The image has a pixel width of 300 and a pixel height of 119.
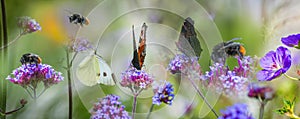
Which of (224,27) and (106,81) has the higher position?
(224,27)

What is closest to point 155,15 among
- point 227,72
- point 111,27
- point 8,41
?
point 111,27

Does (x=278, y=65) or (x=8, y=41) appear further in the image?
(x=8, y=41)

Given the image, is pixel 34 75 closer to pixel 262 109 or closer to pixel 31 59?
pixel 31 59

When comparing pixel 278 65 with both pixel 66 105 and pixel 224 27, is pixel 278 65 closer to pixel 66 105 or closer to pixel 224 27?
pixel 224 27

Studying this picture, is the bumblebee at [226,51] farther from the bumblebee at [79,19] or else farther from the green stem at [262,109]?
the bumblebee at [79,19]

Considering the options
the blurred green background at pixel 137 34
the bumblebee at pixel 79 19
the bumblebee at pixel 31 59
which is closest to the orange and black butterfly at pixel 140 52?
the blurred green background at pixel 137 34

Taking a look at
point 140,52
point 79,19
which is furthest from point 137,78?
point 79,19
